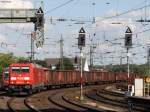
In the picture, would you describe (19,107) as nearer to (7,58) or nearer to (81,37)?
(81,37)

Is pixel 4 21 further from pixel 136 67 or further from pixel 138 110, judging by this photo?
pixel 136 67

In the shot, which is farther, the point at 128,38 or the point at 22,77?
the point at 22,77

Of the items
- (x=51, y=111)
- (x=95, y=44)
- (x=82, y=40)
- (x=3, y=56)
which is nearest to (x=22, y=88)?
(x=82, y=40)

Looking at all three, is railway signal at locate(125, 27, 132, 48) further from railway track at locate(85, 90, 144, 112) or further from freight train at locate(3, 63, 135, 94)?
freight train at locate(3, 63, 135, 94)

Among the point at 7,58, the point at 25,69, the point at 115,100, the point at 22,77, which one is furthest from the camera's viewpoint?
the point at 7,58

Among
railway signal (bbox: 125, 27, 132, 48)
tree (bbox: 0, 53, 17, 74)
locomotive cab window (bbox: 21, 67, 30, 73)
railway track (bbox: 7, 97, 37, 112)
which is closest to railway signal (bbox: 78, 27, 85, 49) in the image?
railway signal (bbox: 125, 27, 132, 48)

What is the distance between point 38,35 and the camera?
39.2 m

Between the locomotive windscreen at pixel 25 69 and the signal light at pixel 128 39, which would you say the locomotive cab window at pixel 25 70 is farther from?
the signal light at pixel 128 39

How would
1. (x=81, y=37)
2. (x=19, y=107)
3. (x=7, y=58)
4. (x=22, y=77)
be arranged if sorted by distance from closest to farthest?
(x=19, y=107) < (x=81, y=37) < (x=22, y=77) < (x=7, y=58)

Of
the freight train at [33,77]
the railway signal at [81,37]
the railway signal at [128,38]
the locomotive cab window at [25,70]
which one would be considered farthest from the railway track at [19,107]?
the locomotive cab window at [25,70]

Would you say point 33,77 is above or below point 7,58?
below

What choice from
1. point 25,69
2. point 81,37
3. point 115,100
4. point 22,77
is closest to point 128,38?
point 81,37

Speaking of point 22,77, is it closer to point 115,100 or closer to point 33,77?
point 33,77

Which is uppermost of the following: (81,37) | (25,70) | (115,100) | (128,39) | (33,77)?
(81,37)
